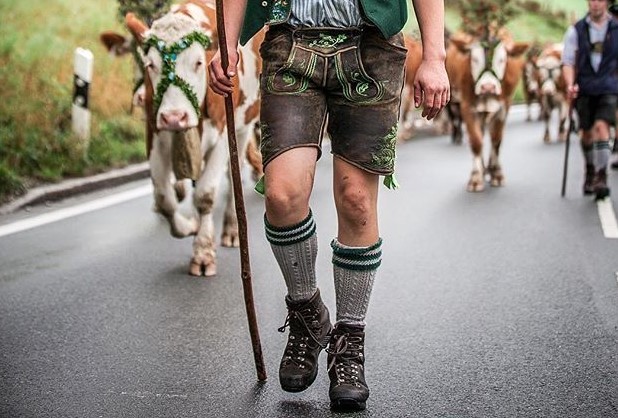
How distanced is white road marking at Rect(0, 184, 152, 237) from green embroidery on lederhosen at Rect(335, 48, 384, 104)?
5048mm

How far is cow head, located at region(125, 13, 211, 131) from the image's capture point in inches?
263

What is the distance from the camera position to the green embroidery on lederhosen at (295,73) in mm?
4117

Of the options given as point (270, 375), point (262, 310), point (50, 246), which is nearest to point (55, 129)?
point (50, 246)

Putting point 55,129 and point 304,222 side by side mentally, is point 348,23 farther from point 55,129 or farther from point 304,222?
point 55,129

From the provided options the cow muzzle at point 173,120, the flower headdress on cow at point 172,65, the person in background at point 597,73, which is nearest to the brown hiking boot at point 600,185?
the person in background at point 597,73

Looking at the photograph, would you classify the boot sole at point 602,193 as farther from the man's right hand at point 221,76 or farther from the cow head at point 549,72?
the cow head at point 549,72

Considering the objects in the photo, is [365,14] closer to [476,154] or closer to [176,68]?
[176,68]

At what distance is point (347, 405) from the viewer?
4.22 m

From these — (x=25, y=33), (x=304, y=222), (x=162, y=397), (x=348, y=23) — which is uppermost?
(x=348, y=23)

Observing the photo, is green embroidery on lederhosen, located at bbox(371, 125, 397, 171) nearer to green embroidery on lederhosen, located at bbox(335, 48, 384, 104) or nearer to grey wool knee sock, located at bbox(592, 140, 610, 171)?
green embroidery on lederhosen, located at bbox(335, 48, 384, 104)

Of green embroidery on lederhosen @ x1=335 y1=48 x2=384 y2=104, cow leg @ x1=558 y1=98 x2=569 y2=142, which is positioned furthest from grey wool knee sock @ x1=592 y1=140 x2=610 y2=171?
cow leg @ x1=558 y1=98 x2=569 y2=142

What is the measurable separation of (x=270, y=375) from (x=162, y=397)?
533mm

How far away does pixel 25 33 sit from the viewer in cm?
1772

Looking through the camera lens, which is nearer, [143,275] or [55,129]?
[143,275]
